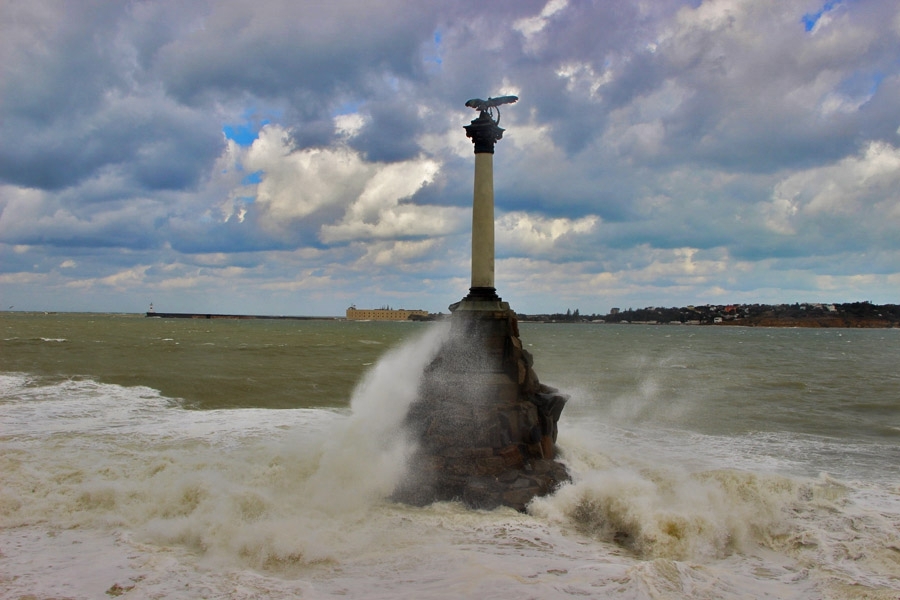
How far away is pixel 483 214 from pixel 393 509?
20.5 ft

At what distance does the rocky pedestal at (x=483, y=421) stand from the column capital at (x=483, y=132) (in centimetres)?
334

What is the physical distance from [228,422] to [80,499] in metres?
6.22

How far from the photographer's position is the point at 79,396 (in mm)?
17375

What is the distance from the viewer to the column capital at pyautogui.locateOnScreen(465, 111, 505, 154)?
1260 cm

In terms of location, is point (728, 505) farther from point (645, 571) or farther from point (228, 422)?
point (228, 422)

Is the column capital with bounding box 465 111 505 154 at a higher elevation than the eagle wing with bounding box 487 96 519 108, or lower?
lower

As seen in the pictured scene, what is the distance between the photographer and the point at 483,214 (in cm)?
1256

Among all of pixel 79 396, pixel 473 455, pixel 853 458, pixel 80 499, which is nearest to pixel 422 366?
pixel 473 455

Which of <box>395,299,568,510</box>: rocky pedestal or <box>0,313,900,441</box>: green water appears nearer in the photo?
<box>395,299,568,510</box>: rocky pedestal

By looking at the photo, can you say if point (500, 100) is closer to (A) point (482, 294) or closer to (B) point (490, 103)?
(B) point (490, 103)

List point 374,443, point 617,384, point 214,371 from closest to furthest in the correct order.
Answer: point 374,443 → point 214,371 → point 617,384

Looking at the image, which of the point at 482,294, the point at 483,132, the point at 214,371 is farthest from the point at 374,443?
the point at 214,371

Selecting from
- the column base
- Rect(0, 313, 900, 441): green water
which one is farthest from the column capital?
Rect(0, 313, 900, 441): green water

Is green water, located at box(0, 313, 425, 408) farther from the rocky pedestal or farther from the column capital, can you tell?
the column capital
